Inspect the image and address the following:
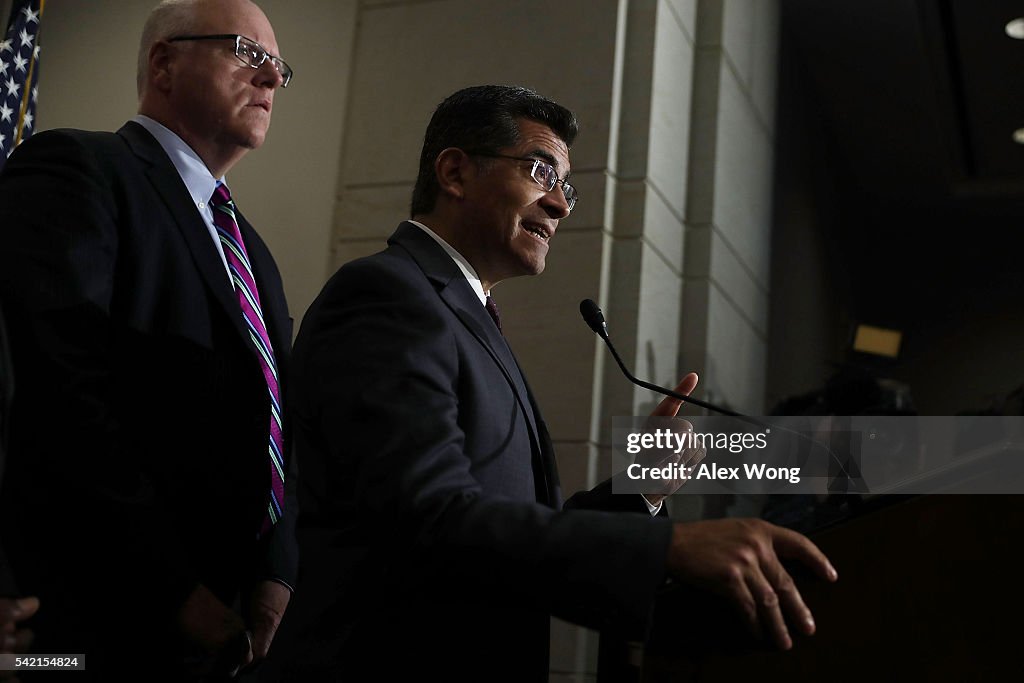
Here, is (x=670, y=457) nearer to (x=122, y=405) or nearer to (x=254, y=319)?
(x=254, y=319)

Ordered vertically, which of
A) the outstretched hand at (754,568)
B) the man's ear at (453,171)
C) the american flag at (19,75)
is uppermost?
the american flag at (19,75)

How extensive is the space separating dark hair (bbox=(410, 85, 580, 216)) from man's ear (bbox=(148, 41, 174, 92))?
60 cm

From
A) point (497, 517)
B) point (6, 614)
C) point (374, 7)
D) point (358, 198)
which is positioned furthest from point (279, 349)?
point (374, 7)

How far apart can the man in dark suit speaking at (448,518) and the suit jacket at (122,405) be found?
0.30 metres

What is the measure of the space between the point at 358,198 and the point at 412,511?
2.82m

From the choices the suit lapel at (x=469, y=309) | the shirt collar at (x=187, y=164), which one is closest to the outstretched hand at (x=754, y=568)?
the suit lapel at (x=469, y=309)

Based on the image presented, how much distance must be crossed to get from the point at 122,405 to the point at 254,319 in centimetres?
35

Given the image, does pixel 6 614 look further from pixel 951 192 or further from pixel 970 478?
pixel 951 192

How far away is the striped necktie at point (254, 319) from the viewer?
2021mm

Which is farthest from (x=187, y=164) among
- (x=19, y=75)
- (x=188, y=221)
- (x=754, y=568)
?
(x=19, y=75)

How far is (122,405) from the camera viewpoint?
1.89m

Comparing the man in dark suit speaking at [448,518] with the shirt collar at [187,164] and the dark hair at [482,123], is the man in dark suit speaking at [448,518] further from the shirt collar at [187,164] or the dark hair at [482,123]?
the shirt collar at [187,164]

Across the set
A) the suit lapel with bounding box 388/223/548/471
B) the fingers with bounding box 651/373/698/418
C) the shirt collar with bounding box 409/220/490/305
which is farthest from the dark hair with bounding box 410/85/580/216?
the fingers with bounding box 651/373/698/418

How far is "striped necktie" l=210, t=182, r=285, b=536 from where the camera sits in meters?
2.02
